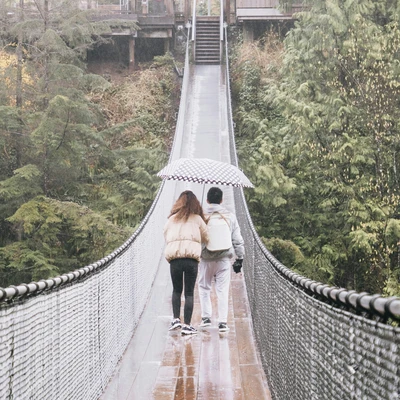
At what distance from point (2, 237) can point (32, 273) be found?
3313 millimetres

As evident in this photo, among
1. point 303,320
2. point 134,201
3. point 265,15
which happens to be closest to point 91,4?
point 265,15

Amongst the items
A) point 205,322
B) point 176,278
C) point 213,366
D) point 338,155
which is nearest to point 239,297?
point 205,322

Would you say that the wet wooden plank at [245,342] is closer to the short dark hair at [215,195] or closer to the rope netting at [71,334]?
the rope netting at [71,334]

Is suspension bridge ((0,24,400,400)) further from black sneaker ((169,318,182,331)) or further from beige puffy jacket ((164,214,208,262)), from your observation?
beige puffy jacket ((164,214,208,262))

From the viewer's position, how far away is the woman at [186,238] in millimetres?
6902

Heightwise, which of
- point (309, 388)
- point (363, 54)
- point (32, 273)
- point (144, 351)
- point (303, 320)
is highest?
point (363, 54)

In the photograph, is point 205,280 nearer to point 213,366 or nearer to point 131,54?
point 213,366

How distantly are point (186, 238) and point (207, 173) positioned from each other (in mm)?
1415

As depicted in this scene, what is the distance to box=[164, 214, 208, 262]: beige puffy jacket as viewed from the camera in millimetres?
Result: 6895

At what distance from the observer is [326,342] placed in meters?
3.47

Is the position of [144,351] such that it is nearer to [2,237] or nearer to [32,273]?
[32,273]

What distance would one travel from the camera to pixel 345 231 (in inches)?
716

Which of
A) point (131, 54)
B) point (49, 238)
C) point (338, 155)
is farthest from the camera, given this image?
point (131, 54)

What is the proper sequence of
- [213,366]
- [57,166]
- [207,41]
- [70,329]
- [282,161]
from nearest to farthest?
1. [70,329]
2. [213,366]
3. [57,166]
4. [282,161]
5. [207,41]
